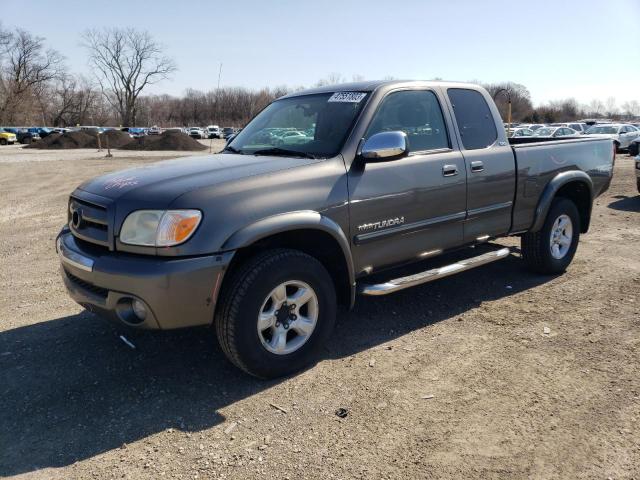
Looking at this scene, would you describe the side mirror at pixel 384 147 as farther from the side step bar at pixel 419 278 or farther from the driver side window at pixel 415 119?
the side step bar at pixel 419 278

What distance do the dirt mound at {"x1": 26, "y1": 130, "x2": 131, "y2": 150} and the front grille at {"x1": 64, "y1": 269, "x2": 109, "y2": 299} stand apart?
4343 cm

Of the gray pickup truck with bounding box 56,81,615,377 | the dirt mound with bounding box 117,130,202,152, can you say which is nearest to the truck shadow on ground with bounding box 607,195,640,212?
the gray pickup truck with bounding box 56,81,615,377

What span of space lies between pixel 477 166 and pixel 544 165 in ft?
3.63

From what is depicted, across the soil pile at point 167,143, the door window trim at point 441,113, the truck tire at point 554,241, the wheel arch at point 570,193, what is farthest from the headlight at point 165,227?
the soil pile at point 167,143

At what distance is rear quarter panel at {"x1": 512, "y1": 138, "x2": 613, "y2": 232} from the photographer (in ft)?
16.1

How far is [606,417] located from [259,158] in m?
2.77

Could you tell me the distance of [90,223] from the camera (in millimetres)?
3350

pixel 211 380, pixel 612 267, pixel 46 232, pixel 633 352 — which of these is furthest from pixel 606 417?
pixel 46 232

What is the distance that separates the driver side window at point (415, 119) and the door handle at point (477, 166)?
0.92 ft

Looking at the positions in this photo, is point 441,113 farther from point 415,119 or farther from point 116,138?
point 116,138

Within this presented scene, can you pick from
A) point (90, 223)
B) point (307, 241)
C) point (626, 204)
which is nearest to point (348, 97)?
point (307, 241)

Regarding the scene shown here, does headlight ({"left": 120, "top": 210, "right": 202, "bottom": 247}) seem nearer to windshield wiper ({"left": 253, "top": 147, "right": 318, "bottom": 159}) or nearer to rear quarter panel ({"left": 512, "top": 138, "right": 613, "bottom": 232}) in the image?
windshield wiper ({"left": 253, "top": 147, "right": 318, "bottom": 159})

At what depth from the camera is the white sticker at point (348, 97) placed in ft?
13.1

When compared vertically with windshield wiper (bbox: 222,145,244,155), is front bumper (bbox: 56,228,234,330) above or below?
below
